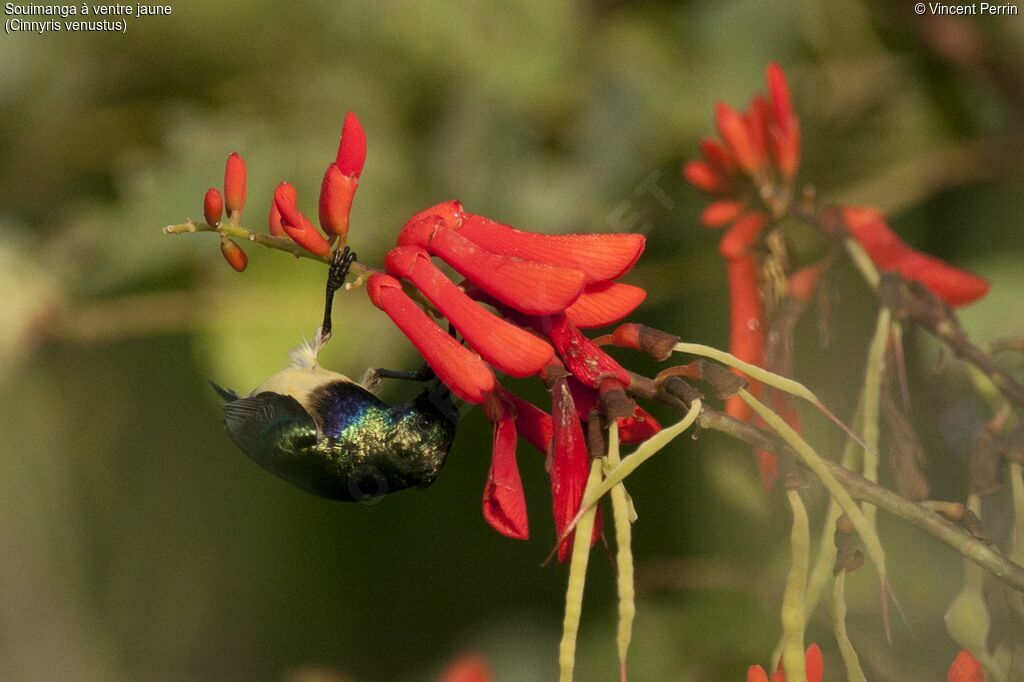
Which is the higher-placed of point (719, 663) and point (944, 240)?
point (944, 240)

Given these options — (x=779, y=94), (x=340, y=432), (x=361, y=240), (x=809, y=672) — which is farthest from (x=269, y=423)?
(x=361, y=240)

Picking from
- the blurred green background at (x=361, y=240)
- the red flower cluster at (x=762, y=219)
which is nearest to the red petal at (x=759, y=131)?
the red flower cluster at (x=762, y=219)

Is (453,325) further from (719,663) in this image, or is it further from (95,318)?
(95,318)

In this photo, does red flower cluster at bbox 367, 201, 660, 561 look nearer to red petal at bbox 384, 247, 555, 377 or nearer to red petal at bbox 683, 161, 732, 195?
red petal at bbox 384, 247, 555, 377

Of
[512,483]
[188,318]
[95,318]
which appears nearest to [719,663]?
[512,483]

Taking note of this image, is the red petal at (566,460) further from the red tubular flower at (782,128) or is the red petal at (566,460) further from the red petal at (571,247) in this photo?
the red tubular flower at (782,128)

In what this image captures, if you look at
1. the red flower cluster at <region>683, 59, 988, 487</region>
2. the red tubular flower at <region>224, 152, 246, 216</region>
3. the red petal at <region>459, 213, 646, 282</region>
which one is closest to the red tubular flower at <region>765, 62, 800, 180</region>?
the red flower cluster at <region>683, 59, 988, 487</region>

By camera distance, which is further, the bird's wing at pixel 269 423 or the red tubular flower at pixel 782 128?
the red tubular flower at pixel 782 128

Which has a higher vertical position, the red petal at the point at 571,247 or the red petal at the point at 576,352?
the red petal at the point at 571,247
